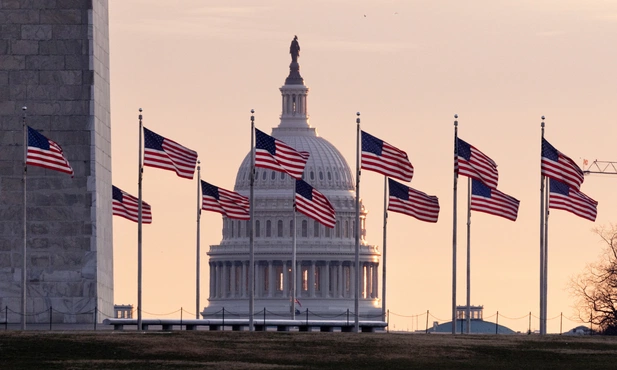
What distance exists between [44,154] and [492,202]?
22.9 meters

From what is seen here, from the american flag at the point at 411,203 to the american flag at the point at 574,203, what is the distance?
25.3 ft

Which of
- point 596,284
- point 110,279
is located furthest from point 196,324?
point 596,284

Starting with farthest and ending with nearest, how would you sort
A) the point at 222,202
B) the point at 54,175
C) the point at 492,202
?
the point at 222,202
the point at 492,202
the point at 54,175

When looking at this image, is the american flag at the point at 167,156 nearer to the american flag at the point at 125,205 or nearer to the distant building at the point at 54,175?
the distant building at the point at 54,175

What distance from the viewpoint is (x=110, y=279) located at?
389ft

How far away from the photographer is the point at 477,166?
116 meters

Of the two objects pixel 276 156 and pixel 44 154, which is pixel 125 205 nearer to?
pixel 276 156

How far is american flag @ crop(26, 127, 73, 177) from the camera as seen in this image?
351 feet

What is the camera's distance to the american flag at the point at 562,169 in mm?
114625

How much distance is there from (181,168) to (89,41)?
7198mm

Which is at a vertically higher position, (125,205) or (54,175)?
(54,175)

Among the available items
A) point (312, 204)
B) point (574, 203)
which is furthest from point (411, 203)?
point (574, 203)

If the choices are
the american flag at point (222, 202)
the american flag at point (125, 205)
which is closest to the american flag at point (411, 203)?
the american flag at point (125, 205)

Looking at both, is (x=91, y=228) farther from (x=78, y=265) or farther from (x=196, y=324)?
(x=196, y=324)
